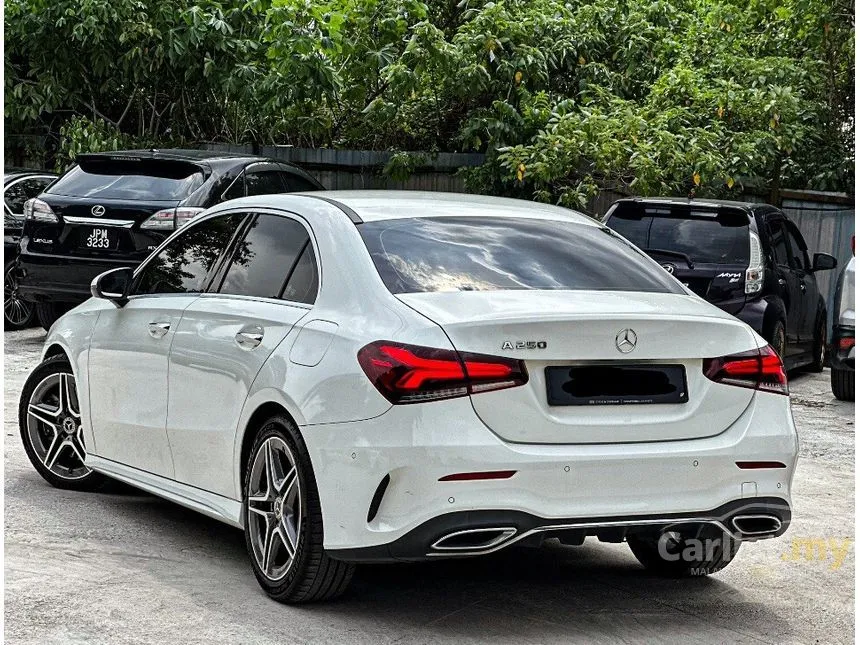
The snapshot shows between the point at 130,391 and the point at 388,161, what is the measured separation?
11493 millimetres

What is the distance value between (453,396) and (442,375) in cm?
8

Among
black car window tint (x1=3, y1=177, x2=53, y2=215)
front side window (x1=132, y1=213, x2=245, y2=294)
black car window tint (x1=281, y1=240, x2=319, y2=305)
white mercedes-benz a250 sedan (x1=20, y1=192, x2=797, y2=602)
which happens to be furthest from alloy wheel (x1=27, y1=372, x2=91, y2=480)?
black car window tint (x1=3, y1=177, x2=53, y2=215)

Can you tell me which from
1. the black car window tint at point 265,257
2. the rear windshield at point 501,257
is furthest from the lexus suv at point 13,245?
the rear windshield at point 501,257

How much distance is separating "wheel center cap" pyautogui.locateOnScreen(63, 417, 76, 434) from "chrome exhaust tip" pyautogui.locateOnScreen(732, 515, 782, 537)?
372 centimetres

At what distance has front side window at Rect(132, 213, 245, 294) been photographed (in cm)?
669

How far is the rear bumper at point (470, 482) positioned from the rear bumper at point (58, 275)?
7904 millimetres

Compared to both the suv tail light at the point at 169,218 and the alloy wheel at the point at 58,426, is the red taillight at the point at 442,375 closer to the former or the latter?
the alloy wheel at the point at 58,426

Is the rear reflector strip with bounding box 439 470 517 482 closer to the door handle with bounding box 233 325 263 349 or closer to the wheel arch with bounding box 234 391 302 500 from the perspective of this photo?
the wheel arch with bounding box 234 391 302 500

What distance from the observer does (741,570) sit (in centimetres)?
645

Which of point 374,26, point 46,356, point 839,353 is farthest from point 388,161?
point 46,356

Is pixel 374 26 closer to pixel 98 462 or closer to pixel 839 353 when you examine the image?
pixel 839 353

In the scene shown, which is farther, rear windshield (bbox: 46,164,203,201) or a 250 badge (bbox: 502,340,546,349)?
rear windshield (bbox: 46,164,203,201)

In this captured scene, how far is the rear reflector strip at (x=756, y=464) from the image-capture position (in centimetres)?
536

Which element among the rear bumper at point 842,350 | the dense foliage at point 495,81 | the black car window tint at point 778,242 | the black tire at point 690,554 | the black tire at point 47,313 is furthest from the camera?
the dense foliage at point 495,81
